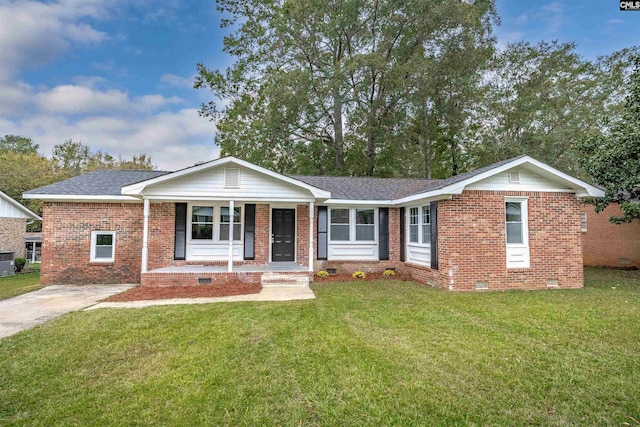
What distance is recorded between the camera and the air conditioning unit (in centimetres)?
1434

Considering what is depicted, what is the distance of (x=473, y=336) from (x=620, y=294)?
245 inches

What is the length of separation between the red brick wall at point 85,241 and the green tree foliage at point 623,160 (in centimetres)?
1596

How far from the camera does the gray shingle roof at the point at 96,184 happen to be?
33.4 ft

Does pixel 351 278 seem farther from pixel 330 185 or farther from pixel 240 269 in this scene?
pixel 330 185

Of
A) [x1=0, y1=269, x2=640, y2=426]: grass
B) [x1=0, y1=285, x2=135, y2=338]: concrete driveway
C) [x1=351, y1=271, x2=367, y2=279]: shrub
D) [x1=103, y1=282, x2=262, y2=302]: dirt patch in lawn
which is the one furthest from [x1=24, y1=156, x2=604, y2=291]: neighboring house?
[x1=0, y1=269, x2=640, y2=426]: grass

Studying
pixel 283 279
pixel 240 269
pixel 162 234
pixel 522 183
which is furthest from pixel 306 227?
pixel 522 183

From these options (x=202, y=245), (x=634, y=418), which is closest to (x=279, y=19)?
(x=202, y=245)

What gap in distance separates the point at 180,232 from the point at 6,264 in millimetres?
10534

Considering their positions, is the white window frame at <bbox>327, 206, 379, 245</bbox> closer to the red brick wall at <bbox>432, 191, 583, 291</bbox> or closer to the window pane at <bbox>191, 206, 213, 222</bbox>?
the red brick wall at <bbox>432, 191, 583, 291</bbox>

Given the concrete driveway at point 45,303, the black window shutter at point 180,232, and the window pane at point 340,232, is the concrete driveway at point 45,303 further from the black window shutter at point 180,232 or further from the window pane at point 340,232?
the window pane at point 340,232

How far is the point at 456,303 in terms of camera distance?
710 centimetres

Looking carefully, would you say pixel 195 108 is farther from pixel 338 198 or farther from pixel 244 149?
pixel 338 198

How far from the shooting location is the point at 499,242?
8898 mm

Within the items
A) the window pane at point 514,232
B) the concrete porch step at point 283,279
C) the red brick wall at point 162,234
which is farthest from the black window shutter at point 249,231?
the window pane at point 514,232
